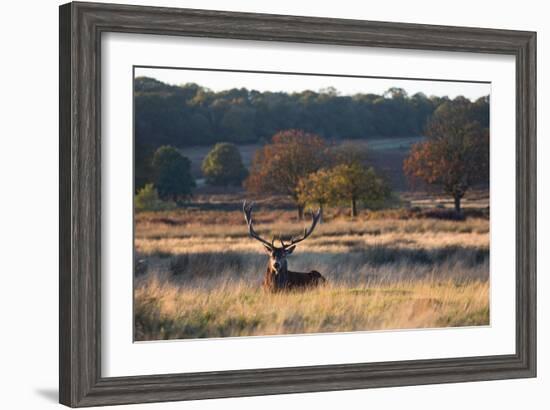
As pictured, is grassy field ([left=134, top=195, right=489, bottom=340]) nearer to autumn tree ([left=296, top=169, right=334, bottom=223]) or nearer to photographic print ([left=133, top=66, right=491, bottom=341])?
photographic print ([left=133, top=66, right=491, bottom=341])

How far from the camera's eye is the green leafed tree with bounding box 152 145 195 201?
35.5 feet

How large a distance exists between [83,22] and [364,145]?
2.34m

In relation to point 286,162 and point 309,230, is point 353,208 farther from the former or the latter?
point 286,162

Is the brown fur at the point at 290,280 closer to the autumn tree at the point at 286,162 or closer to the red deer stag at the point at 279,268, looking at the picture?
the red deer stag at the point at 279,268

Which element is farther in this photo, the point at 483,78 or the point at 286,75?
the point at 483,78

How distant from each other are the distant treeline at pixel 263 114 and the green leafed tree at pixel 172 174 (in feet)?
0.25

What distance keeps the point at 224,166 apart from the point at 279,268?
0.82m

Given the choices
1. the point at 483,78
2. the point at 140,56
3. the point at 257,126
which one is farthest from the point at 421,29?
the point at 140,56

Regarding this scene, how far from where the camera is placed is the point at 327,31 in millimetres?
11234

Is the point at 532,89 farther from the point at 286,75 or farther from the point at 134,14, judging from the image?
the point at 134,14

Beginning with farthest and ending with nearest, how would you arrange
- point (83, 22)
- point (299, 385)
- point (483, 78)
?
point (483, 78)
point (299, 385)
point (83, 22)

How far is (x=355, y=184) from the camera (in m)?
11.5

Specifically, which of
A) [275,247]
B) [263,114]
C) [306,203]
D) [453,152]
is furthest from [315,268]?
[453,152]

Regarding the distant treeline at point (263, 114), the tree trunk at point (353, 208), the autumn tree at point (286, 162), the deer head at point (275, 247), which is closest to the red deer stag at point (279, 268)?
the deer head at point (275, 247)
